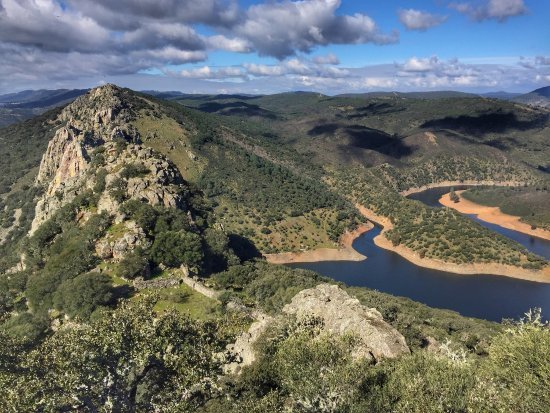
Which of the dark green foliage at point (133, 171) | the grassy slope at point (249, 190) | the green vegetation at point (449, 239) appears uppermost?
the dark green foliage at point (133, 171)

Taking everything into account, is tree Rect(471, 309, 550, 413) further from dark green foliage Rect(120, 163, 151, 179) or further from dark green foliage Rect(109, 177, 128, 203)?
dark green foliage Rect(120, 163, 151, 179)

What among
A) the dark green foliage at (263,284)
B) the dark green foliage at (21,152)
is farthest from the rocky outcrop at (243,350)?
the dark green foliage at (21,152)

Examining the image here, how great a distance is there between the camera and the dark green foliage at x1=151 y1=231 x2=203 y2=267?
2539 inches

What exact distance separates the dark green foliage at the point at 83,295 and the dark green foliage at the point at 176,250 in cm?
925

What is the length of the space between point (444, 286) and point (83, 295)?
92.3 m

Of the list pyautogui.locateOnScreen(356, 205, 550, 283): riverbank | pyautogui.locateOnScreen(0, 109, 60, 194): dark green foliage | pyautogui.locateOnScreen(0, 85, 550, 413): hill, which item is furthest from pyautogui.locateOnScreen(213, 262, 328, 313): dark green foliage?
pyautogui.locateOnScreen(0, 109, 60, 194): dark green foliage

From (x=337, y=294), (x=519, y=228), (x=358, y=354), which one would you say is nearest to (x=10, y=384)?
(x=358, y=354)

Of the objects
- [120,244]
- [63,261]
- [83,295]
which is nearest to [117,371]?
[83,295]

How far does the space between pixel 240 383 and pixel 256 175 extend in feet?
475

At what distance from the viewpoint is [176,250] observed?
64.9m

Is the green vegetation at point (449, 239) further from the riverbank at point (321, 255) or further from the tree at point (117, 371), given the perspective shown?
the tree at point (117, 371)

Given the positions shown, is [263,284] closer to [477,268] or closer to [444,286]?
[444,286]

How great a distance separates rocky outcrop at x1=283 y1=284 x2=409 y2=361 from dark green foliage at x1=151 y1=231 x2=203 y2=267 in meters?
24.9

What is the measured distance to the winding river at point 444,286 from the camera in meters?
102
